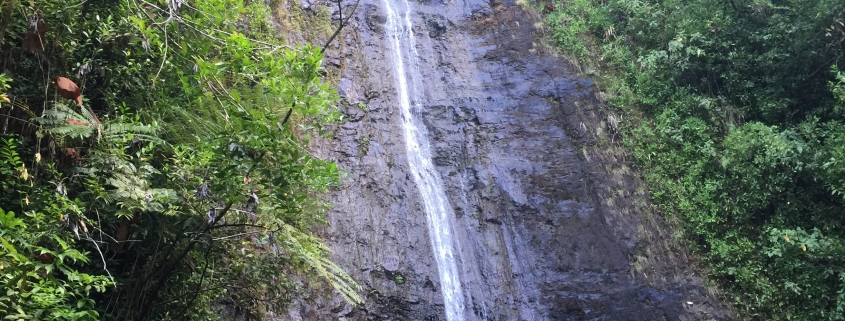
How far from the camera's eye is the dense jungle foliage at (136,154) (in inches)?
126

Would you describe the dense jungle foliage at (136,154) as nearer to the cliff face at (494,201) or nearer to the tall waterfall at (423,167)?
the cliff face at (494,201)

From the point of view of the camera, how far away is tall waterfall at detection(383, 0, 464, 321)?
27.0ft

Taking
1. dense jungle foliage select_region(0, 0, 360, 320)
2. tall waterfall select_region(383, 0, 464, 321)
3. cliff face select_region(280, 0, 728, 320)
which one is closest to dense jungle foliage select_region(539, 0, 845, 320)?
cliff face select_region(280, 0, 728, 320)

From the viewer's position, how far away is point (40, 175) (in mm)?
3389

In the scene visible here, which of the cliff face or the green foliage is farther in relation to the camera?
the cliff face

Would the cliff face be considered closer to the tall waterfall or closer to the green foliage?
the tall waterfall

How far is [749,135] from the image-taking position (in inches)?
337

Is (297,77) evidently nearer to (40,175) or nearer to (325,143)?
(40,175)

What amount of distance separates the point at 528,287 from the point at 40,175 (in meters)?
6.81

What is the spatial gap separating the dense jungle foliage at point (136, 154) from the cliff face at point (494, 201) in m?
3.10

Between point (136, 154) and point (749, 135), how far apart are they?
352 inches

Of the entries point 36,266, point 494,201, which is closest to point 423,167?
point 494,201

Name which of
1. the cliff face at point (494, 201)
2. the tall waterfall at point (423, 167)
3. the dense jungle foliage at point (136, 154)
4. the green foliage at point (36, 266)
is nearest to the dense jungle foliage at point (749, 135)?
the cliff face at point (494, 201)

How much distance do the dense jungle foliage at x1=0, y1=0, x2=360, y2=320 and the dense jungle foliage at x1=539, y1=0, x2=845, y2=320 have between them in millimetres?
7360
